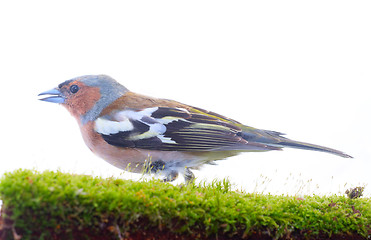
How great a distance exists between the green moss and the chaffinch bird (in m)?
0.40

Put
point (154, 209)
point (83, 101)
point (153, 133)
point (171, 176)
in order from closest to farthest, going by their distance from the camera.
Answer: point (154, 209), point (153, 133), point (171, 176), point (83, 101)

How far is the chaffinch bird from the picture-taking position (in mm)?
3627

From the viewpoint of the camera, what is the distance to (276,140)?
151 inches

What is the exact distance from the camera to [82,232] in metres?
2.50

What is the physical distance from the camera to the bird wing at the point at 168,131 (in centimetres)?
361

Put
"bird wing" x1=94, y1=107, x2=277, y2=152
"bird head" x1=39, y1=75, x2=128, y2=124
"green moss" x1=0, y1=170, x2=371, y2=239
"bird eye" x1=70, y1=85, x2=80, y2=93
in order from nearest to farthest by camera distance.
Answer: "green moss" x1=0, y1=170, x2=371, y2=239 → "bird wing" x1=94, y1=107, x2=277, y2=152 → "bird head" x1=39, y1=75, x2=128, y2=124 → "bird eye" x1=70, y1=85, x2=80, y2=93

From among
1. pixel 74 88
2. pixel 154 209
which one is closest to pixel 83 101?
pixel 74 88

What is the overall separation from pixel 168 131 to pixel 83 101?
113 centimetres

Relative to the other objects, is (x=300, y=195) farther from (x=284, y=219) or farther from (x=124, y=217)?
(x=124, y=217)

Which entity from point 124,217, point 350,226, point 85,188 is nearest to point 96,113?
point 85,188

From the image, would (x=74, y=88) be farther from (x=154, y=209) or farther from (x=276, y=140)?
(x=276, y=140)

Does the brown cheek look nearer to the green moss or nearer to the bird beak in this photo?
the bird beak

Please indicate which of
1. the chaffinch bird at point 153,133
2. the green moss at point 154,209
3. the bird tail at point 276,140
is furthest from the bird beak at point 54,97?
the bird tail at point 276,140

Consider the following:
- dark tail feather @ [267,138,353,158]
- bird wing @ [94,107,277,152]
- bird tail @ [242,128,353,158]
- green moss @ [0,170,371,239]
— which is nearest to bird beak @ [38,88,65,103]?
bird wing @ [94,107,277,152]
